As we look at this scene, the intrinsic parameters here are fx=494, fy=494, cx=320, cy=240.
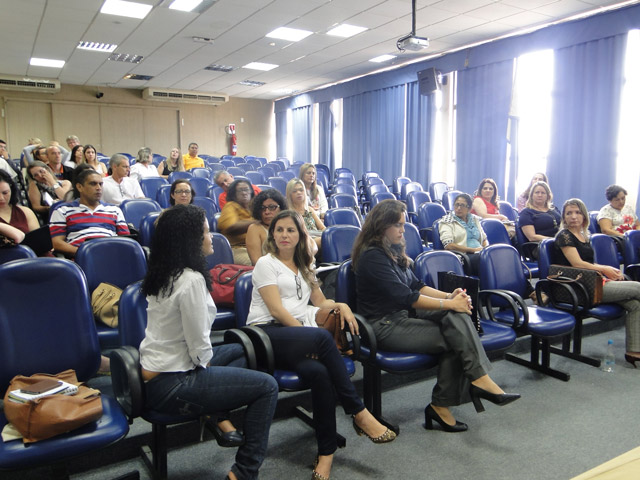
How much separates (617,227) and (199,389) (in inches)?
190

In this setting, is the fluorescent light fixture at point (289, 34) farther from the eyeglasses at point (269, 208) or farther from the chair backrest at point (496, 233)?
the eyeglasses at point (269, 208)

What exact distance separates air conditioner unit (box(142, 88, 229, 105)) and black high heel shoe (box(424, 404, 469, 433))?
13.1 m

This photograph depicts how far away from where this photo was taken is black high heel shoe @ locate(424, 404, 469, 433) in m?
2.51

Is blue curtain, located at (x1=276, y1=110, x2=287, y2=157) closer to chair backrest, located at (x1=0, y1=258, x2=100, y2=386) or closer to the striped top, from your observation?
the striped top

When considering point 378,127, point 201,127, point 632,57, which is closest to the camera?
point 632,57

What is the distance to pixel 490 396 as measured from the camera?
→ 7.79 feet

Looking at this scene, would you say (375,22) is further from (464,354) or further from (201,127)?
(201,127)

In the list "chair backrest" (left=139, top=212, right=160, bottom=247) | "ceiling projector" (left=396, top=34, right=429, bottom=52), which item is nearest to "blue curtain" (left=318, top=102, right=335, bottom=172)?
"ceiling projector" (left=396, top=34, right=429, bottom=52)

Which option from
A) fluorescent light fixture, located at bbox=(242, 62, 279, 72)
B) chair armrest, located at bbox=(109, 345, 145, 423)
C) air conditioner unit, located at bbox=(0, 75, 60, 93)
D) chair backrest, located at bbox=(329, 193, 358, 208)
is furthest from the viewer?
air conditioner unit, located at bbox=(0, 75, 60, 93)

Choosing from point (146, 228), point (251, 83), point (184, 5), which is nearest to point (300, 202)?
point (146, 228)

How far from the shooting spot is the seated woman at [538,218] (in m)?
4.84

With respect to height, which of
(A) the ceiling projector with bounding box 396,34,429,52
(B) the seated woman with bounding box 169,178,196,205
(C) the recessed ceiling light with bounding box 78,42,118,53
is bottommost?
(B) the seated woman with bounding box 169,178,196,205

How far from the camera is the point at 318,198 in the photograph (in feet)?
17.4

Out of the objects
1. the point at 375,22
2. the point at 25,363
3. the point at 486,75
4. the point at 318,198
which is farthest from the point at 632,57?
the point at 25,363
